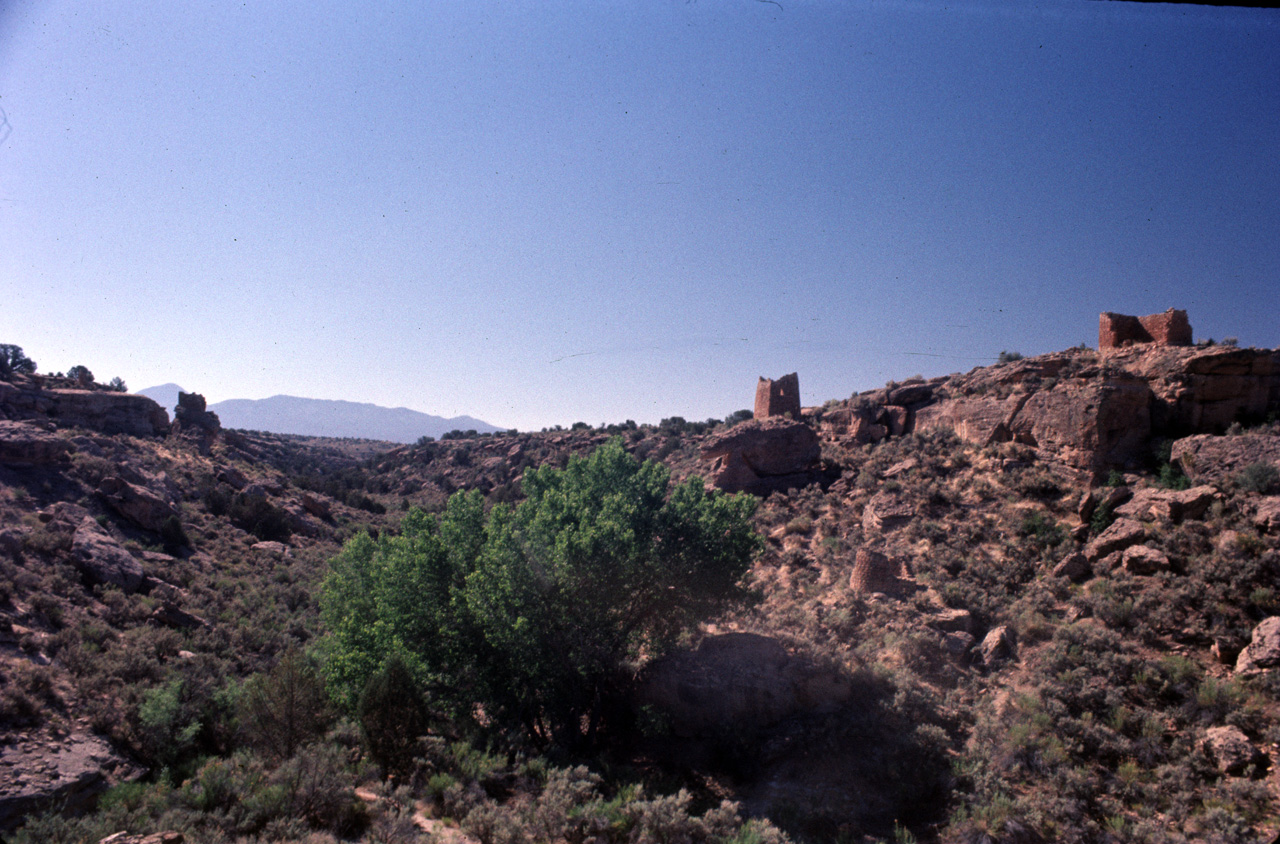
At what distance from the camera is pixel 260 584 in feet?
79.1

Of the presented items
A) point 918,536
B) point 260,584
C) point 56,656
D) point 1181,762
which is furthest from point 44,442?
point 1181,762

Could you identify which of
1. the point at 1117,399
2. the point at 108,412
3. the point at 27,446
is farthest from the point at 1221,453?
the point at 108,412

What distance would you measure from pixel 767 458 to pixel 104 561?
26.4 meters

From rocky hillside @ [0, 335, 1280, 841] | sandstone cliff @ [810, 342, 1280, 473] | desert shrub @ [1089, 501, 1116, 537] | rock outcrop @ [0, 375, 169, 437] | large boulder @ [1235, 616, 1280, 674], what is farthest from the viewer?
rock outcrop @ [0, 375, 169, 437]

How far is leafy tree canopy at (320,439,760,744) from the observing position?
13.5 m

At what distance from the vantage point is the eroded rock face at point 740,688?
47.0 ft

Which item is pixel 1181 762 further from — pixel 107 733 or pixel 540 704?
pixel 107 733

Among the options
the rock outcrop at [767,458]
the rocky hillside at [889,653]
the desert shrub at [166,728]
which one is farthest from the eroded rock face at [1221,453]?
the desert shrub at [166,728]

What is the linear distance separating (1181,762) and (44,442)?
125 ft

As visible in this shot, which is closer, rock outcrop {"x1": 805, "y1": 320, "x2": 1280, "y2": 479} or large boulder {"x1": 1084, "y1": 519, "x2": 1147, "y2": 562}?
large boulder {"x1": 1084, "y1": 519, "x2": 1147, "y2": 562}

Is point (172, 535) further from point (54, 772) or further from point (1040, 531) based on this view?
point (1040, 531)

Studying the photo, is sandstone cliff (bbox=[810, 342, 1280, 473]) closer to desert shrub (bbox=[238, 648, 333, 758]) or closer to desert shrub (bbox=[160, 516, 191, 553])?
desert shrub (bbox=[238, 648, 333, 758])

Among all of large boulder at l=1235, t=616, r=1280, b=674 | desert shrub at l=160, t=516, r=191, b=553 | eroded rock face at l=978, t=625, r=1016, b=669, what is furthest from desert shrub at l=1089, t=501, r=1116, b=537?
desert shrub at l=160, t=516, r=191, b=553

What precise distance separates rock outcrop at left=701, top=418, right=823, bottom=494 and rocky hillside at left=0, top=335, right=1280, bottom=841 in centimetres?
223
